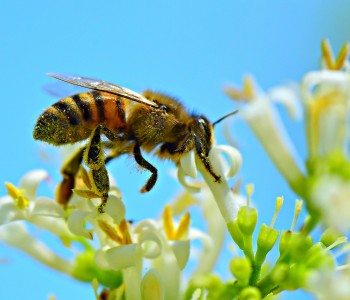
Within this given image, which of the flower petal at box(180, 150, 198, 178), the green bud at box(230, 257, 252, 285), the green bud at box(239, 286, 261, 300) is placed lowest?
the green bud at box(239, 286, 261, 300)

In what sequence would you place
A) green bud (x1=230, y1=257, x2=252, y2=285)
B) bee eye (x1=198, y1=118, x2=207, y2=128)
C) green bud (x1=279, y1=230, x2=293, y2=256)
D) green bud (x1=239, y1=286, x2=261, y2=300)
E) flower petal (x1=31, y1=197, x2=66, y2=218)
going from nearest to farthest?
Result: green bud (x1=239, y1=286, x2=261, y2=300)
green bud (x1=230, y1=257, x2=252, y2=285)
green bud (x1=279, y1=230, x2=293, y2=256)
flower petal (x1=31, y1=197, x2=66, y2=218)
bee eye (x1=198, y1=118, x2=207, y2=128)

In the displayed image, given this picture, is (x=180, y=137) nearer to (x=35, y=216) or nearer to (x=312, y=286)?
(x=35, y=216)

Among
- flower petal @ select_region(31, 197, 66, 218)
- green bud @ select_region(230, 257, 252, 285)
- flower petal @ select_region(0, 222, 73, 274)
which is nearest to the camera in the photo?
green bud @ select_region(230, 257, 252, 285)

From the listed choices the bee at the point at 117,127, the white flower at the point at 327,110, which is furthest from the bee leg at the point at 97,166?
the white flower at the point at 327,110

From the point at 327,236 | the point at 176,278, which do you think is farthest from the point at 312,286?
A: the point at 176,278

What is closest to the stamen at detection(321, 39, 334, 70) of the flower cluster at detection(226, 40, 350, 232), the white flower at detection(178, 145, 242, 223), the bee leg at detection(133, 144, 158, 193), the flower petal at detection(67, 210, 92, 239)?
the flower cluster at detection(226, 40, 350, 232)

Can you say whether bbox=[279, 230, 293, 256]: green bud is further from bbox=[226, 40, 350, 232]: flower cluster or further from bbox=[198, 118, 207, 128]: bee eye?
bbox=[198, 118, 207, 128]: bee eye

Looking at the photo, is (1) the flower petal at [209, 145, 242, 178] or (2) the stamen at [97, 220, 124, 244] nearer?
(2) the stamen at [97, 220, 124, 244]
